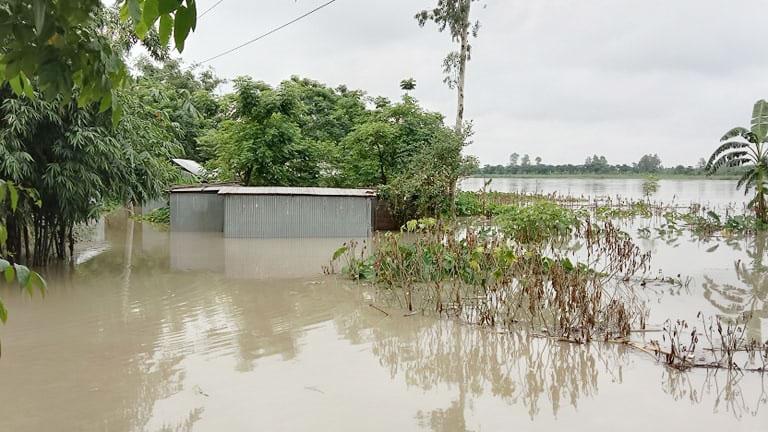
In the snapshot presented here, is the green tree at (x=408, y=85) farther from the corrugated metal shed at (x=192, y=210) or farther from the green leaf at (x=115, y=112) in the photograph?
the green leaf at (x=115, y=112)

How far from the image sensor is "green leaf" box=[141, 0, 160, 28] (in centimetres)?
118

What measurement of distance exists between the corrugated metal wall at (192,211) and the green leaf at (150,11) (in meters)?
15.8

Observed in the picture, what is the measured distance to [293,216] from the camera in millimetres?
14812

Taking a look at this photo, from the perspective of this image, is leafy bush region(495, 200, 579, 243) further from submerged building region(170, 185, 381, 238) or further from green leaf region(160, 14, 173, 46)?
green leaf region(160, 14, 173, 46)

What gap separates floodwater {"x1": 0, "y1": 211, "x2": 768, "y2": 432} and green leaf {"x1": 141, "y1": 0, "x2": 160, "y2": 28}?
330 centimetres

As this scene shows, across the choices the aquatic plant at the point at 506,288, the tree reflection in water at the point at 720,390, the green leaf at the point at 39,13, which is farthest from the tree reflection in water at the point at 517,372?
the green leaf at the point at 39,13

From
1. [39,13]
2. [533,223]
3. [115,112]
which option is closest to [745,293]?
[533,223]

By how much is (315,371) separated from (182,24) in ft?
14.2

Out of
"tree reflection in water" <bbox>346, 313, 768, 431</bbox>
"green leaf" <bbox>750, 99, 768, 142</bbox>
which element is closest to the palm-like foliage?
"green leaf" <bbox>750, 99, 768, 142</bbox>

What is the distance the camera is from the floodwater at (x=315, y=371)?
415 centimetres

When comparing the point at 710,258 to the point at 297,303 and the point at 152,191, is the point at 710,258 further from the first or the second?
the point at 152,191

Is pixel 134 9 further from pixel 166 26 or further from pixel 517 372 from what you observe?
pixel 517 372

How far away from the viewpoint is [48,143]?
8.41 meters

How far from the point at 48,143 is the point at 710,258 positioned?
41.1 feet
